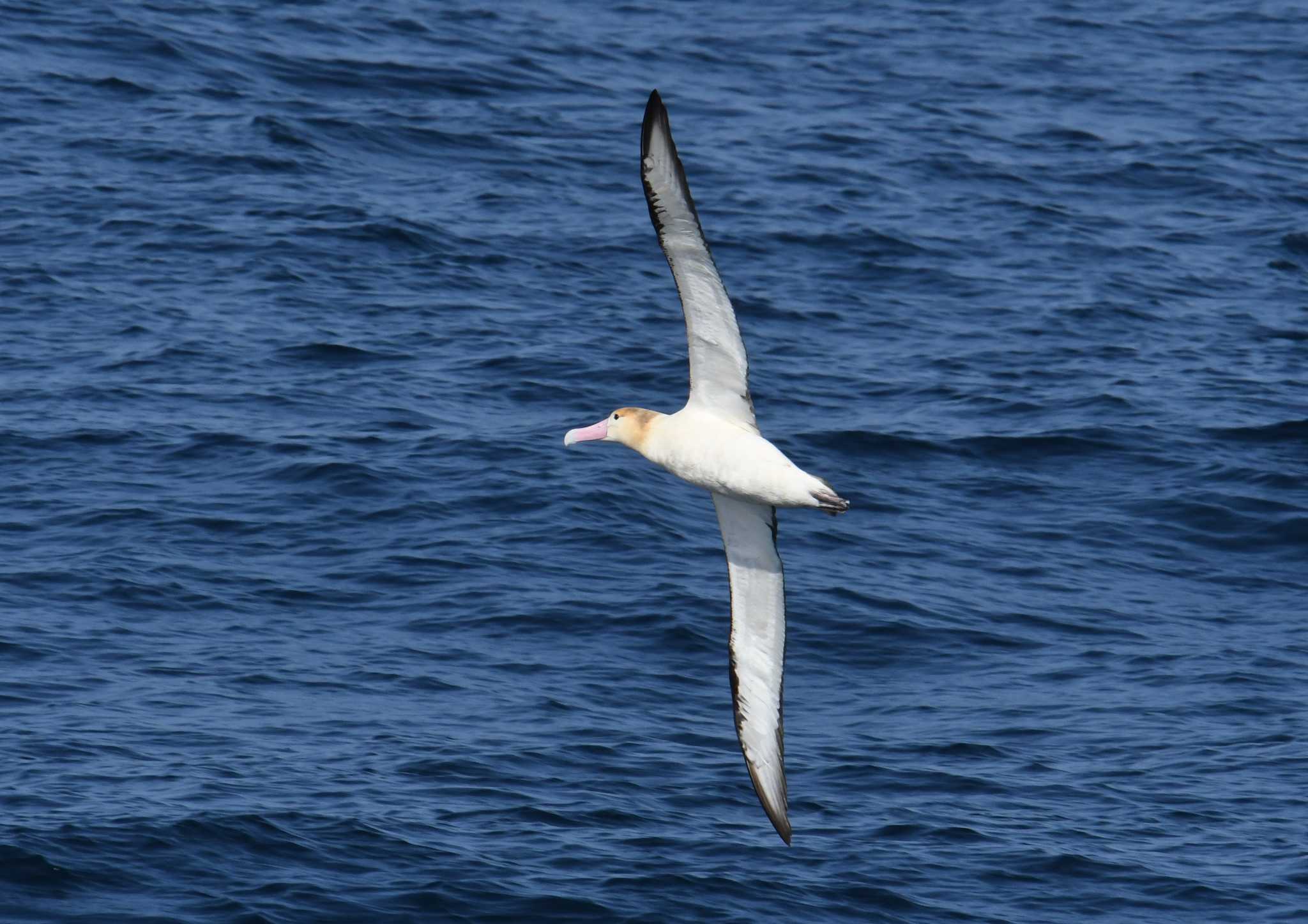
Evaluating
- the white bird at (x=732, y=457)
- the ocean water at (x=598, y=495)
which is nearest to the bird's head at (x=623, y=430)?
the white bird at (x=732, y=457)

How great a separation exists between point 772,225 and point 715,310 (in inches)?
574

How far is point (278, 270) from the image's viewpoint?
77.7 feet

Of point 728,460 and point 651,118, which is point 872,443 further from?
point 651,118

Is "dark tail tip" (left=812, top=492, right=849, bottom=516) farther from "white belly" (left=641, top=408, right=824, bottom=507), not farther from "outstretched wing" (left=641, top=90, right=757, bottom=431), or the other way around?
"outstretched wing" (left=641, top=90, right=757, bottom=431)

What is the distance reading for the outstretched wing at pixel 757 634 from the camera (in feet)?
44.9

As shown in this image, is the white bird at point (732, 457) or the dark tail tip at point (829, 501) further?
the dark tail tip at point (829, 501)

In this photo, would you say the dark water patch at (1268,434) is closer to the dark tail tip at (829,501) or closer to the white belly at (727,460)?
the white belly at (727,460)

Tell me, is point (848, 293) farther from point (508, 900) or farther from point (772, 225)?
point (508, 900)

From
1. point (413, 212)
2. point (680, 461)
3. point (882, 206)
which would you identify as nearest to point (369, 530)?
point (680, 461)

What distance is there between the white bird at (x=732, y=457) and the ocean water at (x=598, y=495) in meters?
1.67

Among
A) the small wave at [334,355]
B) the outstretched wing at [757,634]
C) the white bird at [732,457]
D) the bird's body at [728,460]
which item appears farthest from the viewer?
the small wave at [334,355]

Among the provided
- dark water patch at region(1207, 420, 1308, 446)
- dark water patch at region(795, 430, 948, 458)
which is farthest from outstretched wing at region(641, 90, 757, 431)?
dark water patch at region(1207, 420, 1308, 446)

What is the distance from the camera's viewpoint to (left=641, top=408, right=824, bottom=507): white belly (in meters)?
12.4

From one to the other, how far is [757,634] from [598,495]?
6.16m
